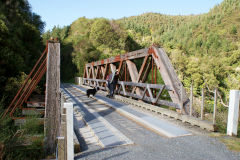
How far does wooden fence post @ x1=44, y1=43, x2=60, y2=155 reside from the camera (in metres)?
3.43

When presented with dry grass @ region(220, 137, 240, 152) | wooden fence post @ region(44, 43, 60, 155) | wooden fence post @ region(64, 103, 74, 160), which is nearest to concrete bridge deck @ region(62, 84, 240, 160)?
dry grass @ region(220, 137, 240, 152)

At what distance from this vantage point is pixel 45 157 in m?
3.37

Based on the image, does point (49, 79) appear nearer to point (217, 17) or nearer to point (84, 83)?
point (84, 83)

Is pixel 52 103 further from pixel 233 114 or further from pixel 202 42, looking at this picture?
pixel 202 42

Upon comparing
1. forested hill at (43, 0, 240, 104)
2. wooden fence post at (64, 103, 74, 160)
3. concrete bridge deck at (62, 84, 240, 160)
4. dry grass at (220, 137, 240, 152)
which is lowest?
concrete bridge deck at (62, 84, 240, 160)

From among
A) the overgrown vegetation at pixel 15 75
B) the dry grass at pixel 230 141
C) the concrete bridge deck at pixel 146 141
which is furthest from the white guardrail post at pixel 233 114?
the overgrown vegetation at pixel 15 75

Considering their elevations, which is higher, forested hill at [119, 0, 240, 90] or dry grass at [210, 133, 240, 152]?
forested hill at [119, 0, 240, 90]

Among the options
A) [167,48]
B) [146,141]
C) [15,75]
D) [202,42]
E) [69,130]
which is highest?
[202,42]

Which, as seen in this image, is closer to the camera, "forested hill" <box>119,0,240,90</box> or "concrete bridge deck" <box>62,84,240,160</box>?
"concrete bridge deck" <box>62,84,240,160</box>

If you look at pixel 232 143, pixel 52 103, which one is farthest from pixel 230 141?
pixel 52 103

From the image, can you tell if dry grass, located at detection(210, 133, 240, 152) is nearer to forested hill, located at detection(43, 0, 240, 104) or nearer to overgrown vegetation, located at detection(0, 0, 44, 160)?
overgrown vegetation, located at detection(0, 0, 44, 160)

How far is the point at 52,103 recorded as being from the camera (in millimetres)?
3662

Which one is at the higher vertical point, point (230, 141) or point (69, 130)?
point (69, 130)

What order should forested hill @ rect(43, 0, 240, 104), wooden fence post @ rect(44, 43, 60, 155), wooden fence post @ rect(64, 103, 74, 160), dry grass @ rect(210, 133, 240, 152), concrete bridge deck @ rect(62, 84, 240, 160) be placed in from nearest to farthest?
wooden fence post @ rect(64, 103, 74, 160), concrete bridge deck @ rect(62, 84, 240, 160), wooden fence post @ rect(44, 43, 60, 155), dry grass @ rect(210, 133, 240, 152), forested hill @ rect(43, 0, 240, 104)
